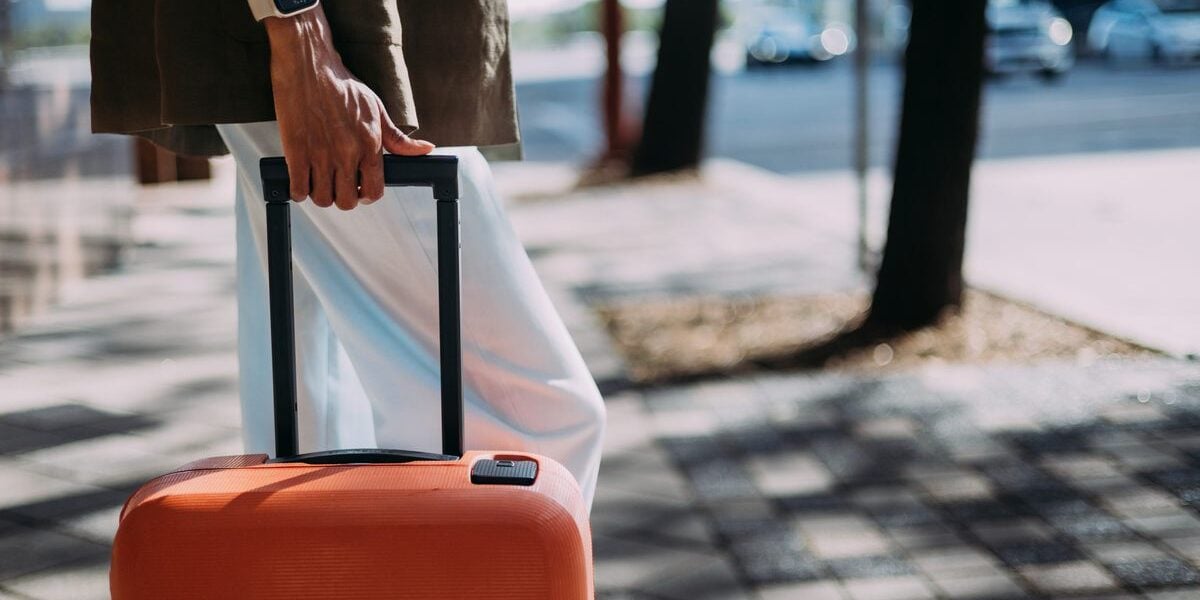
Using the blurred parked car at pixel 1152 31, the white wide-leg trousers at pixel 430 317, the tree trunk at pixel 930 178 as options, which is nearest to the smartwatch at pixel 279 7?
the white wide-leg trousers at pixel 430 317

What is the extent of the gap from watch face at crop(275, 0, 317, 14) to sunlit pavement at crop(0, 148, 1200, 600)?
1654 millimetres

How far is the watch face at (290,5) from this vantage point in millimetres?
1693

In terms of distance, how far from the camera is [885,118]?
61.4 feet

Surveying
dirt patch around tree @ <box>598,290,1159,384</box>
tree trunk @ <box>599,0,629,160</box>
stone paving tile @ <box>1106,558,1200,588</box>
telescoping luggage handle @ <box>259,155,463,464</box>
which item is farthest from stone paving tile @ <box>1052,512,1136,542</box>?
tree trunk @ <box>599,0,629,160</box>

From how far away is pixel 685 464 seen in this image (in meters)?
3.92

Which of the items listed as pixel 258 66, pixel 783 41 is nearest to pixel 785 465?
pixel 258 66

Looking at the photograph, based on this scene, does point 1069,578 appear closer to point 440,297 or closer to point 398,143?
point 440,297

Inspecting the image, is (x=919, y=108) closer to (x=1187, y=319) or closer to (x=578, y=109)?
(x=1187, y=319)

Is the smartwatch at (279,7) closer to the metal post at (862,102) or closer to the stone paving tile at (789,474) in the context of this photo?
the stone paving tile at (789,474)

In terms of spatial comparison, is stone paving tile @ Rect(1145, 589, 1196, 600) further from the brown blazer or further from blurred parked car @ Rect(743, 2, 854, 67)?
blurred parked car @ Rect(743, 2, 854, 67)

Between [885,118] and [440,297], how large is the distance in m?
17.6

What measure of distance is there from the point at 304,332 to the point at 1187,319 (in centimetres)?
451

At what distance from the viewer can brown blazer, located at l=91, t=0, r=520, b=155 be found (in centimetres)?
180

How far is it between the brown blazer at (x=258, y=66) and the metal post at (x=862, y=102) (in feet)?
16.5
